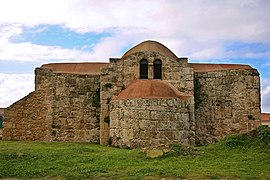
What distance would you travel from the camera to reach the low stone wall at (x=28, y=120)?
1942 centimetres

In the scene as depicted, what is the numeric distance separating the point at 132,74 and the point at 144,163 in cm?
881

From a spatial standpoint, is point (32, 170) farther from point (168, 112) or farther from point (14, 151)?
point (168, 112)

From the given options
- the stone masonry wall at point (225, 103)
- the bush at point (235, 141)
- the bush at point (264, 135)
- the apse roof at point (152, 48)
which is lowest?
the bush at point (235, 141)

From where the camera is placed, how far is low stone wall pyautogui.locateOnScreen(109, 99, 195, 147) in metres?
15.8

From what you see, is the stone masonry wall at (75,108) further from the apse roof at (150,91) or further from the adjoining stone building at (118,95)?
the apse roof at (150,91)

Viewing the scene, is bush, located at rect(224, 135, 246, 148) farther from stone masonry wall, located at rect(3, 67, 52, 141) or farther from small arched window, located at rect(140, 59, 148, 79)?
stone masonry wall, located at rect(3, 67, 52, 141)

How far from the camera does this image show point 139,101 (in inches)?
631

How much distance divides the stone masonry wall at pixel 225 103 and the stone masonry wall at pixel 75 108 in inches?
220

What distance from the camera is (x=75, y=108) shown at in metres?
19.7

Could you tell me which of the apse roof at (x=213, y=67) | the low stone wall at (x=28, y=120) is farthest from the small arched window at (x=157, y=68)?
the low stone wall at (x=28, y=120)

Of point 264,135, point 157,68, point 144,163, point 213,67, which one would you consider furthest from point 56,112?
point 264,135

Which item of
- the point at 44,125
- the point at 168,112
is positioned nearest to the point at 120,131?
the point at 168,112

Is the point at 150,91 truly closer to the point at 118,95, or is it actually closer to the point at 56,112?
the point at 118,95

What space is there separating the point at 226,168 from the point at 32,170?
5.30 metres
